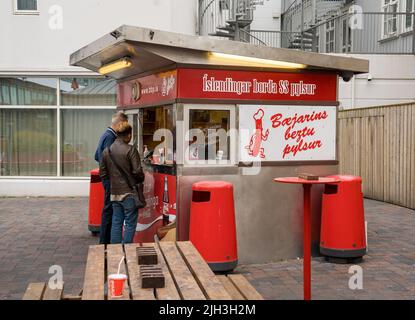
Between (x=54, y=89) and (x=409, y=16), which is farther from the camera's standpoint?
(x=409, y=16)

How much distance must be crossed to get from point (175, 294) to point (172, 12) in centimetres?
1197

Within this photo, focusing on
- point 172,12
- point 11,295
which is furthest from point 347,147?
point 11,295

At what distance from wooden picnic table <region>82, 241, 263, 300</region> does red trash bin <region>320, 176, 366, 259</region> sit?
3109 mm

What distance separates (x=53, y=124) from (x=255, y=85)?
8.91 metres

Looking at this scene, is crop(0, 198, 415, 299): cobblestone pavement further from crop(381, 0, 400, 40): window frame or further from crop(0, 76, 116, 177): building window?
crop(381, 0, 400, 40): window frame

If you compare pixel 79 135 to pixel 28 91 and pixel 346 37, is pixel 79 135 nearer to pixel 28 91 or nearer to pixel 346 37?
pixel 28 91

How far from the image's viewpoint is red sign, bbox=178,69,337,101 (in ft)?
23.4

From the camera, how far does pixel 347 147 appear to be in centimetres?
1554

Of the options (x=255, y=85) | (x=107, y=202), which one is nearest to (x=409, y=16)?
(x=255, y=85)

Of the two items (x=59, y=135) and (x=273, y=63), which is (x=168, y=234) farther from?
(x=59, y=135)

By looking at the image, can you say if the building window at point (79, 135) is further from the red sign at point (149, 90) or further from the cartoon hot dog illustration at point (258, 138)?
the cartoon hot dog illustration at point (258, 138)

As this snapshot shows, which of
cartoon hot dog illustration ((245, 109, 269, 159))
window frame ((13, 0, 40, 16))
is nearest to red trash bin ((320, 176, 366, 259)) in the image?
cartoon hot dog illustration ((245, 109, 269, 159))

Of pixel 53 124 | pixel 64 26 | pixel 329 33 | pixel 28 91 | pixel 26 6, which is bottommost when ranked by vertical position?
pixel 53 124

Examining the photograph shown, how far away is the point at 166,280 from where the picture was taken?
369cm
